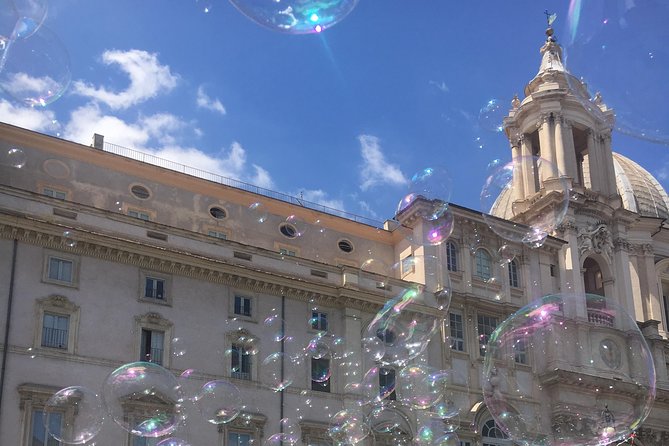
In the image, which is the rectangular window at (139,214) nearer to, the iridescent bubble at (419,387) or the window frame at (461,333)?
the iridescent bubble at (419,387)

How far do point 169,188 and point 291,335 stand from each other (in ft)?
30.1

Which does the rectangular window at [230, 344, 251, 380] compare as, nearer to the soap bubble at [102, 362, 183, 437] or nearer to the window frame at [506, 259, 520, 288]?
the soap bubble at [102, 362, 183, 437]

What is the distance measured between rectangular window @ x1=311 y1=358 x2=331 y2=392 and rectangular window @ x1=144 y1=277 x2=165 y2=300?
758cm

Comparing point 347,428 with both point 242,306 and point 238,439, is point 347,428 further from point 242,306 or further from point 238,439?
point 242,306

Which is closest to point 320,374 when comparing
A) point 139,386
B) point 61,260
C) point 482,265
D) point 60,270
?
point 60,270

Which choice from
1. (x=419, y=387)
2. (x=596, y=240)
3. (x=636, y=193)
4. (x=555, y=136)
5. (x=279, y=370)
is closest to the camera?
(x=419, y=387)

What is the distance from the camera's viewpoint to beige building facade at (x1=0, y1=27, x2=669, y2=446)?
35.6 metres

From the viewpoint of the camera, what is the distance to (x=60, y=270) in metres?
36.6

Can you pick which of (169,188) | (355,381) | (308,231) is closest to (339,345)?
(355,381)

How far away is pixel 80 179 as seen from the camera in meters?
41.4

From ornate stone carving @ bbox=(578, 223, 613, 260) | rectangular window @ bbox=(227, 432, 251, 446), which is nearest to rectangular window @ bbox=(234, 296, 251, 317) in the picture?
rectangular window @ bbox=(227, 432, 251, 446)

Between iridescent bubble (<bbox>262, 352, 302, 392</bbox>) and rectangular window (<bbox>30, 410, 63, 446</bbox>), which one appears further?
iridescent bubble (<bbox>262, 352, 302, 392</bbox>)

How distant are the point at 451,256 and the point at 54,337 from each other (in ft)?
70.3

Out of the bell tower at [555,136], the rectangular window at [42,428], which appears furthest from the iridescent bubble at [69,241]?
the bell tower at [555,136]
